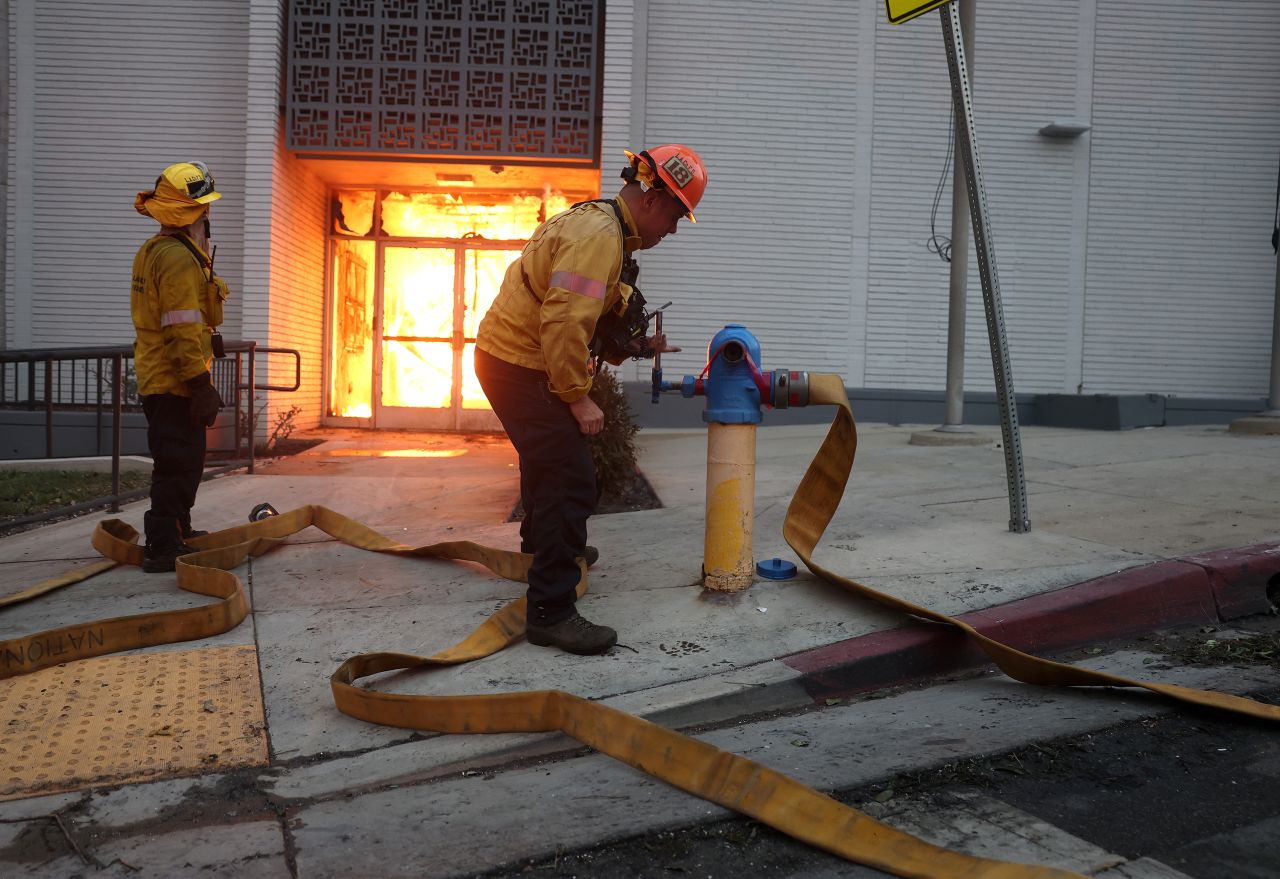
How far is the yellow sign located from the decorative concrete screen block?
21.9ft

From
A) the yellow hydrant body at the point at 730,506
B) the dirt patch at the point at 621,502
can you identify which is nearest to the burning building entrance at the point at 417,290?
the dirt patch at the point at 621,502

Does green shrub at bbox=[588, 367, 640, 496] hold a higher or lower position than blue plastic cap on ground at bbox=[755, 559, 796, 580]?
higher

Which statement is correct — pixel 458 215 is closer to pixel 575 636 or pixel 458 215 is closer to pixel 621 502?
pixel 621 502

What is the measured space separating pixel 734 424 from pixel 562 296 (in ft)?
3.21

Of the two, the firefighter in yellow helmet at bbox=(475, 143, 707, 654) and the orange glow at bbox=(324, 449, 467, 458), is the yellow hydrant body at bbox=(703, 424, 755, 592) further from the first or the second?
the orange glow at bbox=(324, 449, 467, 458)

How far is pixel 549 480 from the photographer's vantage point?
12.6ft

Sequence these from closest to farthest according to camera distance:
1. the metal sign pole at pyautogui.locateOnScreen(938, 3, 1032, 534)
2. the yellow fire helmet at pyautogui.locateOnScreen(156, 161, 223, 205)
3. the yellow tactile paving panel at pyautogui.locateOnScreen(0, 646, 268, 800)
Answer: the yellow tactile paving panel at pyautogui.locateOnScreen(0, 646, 268, 800), the metal sign pole at pyautogui.locateOnScreen(938, 3, 1032, 534), the yellow fire helmet at pyautogui.locateOnScreen(156, 161, 223, 205)

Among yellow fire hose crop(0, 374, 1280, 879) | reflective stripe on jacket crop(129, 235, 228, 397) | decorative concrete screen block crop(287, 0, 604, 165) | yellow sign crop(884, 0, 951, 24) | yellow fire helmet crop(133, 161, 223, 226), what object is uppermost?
decorative concrete screen block crop(287, 0, 604, 165)

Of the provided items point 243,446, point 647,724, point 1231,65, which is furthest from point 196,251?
point 1231,65

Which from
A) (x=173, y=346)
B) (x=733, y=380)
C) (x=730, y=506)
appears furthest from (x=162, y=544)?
(x=733, y=380)

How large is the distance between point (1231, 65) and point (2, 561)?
13885mm

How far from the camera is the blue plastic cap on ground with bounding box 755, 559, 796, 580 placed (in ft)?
14.5

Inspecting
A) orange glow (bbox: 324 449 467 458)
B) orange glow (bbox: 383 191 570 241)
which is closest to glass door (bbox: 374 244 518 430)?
orange glow (bbox: 383 191 570 241)

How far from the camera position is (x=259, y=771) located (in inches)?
120
